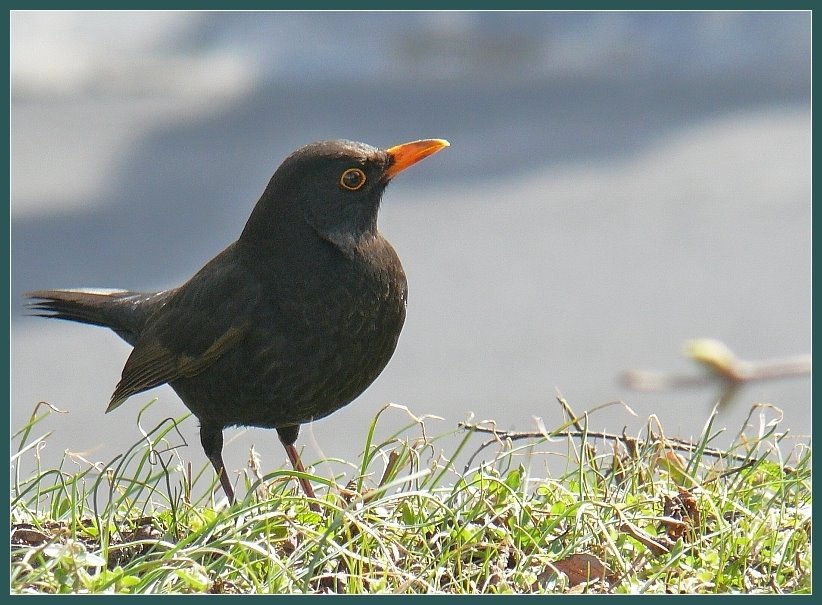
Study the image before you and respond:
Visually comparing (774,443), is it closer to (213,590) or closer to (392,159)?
(392,159)

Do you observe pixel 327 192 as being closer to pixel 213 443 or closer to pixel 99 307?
pixel 213 443

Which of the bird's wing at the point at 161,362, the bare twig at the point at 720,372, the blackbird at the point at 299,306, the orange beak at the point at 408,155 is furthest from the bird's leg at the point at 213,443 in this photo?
the bare twig at the point at 720,372

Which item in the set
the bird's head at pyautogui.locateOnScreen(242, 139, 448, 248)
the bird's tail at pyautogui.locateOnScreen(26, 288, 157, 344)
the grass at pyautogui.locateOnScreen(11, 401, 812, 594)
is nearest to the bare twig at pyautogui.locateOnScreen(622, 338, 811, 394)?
the grass at pyautogui.locateOnScreen(11, 401, 812, 594)

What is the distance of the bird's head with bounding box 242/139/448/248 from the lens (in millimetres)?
3293

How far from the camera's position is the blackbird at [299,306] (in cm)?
316

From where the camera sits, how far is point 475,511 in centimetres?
282

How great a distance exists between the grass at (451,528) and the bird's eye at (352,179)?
2.76ft

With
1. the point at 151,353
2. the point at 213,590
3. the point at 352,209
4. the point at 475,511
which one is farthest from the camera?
the point at 151,353

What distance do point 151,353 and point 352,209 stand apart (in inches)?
38.2

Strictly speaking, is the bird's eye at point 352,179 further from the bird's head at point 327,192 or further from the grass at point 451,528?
the grass at point 451,528

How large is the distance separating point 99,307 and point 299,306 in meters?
1.46

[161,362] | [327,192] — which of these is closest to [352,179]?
[327,192]

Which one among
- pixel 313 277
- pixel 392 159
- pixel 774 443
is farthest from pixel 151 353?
pixel 774 443

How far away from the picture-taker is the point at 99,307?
4.24 m
